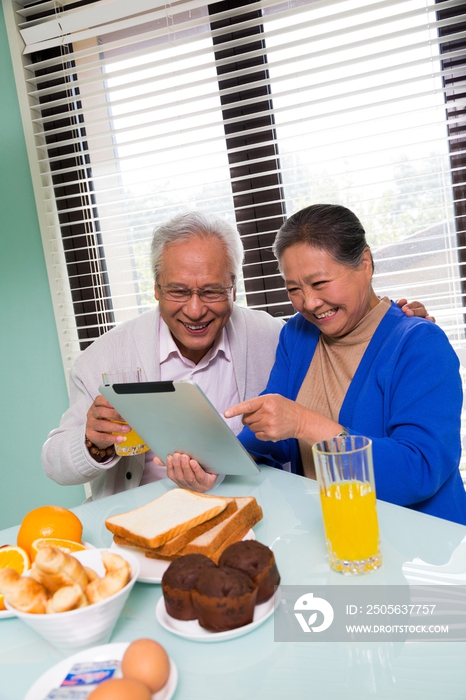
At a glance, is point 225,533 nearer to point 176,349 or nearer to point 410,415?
point 410,415

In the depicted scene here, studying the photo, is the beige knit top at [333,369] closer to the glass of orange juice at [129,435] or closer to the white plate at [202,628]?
the glass of orange juice at [129,435]

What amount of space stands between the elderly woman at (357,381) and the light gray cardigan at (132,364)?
0.65 ft

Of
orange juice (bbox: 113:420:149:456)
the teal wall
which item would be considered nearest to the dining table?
orange juice (bbox: 113:420:149:456)

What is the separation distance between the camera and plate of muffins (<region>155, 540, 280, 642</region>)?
0.68m

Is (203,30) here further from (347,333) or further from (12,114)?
(347,333)

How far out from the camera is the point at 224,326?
5.97ft

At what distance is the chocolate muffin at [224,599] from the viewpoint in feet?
2.22

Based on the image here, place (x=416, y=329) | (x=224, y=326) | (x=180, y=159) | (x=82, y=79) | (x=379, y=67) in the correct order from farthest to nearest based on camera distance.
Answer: (x=82, y=79) < (x=180, y=159) < (x=379, y=67) < (x=224, y=326) < (x=416, y=329)

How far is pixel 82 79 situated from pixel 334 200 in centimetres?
118

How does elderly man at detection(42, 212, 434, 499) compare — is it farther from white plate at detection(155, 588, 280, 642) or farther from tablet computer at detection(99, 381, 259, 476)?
white plate at detection(155, 588, 280, 642)

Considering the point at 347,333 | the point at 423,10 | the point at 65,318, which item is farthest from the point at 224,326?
the point at 423,10

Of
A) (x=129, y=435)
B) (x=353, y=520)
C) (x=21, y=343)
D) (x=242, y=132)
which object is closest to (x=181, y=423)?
(x=129, y=435)

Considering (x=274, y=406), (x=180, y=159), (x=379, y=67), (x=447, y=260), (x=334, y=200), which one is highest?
(x=379, y=67)

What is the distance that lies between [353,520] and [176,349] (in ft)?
3.58
